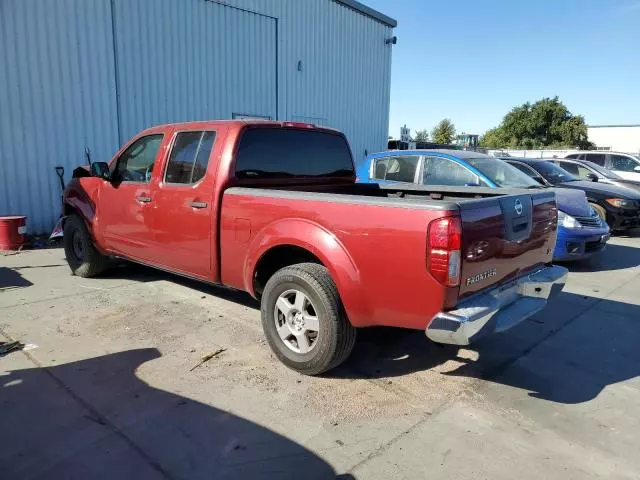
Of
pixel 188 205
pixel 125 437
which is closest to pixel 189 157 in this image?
pixel 188 205

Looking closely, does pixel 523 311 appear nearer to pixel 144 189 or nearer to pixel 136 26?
pixel 144 189

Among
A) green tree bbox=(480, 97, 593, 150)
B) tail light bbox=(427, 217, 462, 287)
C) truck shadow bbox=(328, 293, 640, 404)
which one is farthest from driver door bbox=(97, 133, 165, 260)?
green tree bbox=(480, 97, 593, 150)

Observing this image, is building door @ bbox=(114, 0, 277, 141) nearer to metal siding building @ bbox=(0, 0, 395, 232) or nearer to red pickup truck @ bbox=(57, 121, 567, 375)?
metal siding building @ bbox=(0, 0, 395, 232)

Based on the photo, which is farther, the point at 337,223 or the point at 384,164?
the point at 384,164

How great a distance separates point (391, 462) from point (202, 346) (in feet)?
6.63

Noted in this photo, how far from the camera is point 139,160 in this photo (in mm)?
5121

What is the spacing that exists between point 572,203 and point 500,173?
3.81 feet

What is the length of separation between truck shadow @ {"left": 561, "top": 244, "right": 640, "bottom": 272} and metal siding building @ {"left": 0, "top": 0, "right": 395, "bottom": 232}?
8.69m

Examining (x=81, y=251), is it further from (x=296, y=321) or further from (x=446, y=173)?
(x=446, y=173)

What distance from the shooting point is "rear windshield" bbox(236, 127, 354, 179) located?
4.23m

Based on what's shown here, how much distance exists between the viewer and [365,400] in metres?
3.22

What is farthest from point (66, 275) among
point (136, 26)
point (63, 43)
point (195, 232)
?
point (136, 26)

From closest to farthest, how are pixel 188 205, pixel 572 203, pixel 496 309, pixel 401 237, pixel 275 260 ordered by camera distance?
pixel 401 237
pixel 496 309
pixel 275 260
pixel 188 205
pixel 572 203

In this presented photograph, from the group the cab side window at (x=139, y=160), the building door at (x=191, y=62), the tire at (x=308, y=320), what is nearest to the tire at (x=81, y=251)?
the cab side window at (x=139, y=160)
